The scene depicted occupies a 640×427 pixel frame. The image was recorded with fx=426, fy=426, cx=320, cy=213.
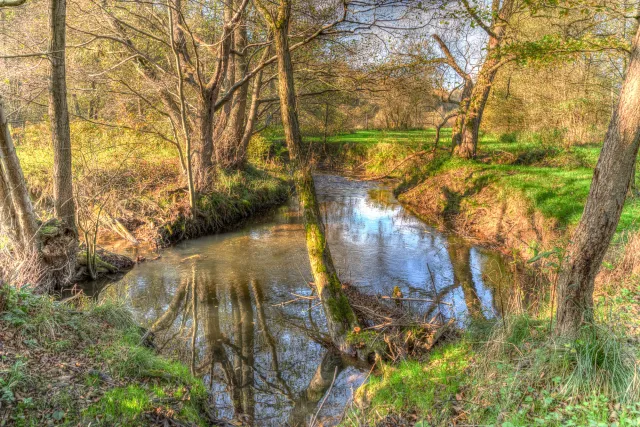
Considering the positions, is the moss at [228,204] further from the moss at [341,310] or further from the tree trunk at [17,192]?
the moss at [341,310]

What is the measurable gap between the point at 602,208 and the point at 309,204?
4.07 meters

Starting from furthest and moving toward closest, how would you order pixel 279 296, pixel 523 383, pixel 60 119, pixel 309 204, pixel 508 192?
pixel 508 192
pixel 279 296
pixel 60 119
pixel 309 204
pixel 523 383

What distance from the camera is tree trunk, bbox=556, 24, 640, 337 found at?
391 centimetres

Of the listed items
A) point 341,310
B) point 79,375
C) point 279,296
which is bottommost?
point 279,296

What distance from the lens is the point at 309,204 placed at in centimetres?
695

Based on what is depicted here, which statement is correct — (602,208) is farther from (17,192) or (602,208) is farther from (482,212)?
(482,212)

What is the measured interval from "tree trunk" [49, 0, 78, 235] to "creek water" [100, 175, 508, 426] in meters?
1.90

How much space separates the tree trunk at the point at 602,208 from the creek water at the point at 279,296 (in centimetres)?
235

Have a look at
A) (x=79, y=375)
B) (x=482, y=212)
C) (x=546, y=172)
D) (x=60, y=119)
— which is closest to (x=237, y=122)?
(x=60, y=119)

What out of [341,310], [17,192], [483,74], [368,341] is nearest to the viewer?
[368,341]

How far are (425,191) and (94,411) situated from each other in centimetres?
1466

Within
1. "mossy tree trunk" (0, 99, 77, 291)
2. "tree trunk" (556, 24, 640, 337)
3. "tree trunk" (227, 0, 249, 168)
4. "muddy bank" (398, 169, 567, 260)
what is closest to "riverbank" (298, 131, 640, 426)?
"tree trunk" (556, 24, 640, 337)

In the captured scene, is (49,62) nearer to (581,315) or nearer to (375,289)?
(375,289)

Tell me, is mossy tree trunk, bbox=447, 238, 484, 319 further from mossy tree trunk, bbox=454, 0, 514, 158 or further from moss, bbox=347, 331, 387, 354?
mossy tree trunk, bbox=454, 0, 514, 158
